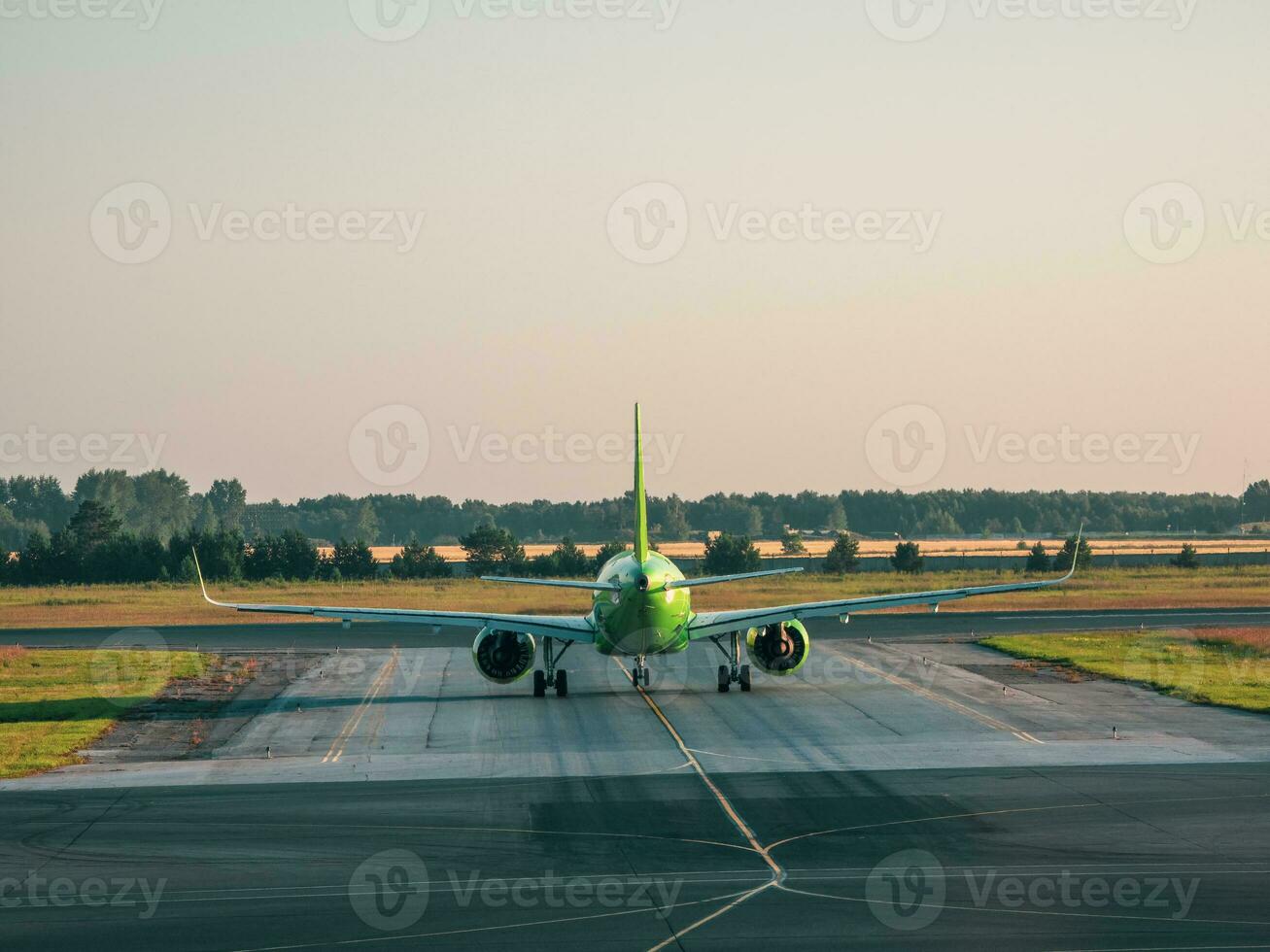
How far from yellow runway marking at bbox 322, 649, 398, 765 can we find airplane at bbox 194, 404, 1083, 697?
286cm

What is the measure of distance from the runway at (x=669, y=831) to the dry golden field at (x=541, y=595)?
46.2 metres

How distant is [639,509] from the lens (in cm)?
4725

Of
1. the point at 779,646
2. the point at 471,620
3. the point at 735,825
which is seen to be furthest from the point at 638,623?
the point at 735,825

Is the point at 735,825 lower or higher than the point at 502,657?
lower

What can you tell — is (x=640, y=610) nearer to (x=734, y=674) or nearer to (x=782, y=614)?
(x=782, y=614)

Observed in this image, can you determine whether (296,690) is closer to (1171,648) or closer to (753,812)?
(753,812)


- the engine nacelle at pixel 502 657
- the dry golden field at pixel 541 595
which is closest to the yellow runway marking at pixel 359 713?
the engine nacelle at pixel 502 657

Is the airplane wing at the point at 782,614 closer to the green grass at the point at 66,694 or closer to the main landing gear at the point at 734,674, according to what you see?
the main landing gear at the point at 734,674

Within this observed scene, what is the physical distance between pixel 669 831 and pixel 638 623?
1789cm

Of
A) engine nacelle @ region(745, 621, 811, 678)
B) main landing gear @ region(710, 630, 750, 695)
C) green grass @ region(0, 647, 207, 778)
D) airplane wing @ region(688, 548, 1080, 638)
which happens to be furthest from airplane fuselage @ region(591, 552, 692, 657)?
green grass @ region(0, 647, 207, 778)

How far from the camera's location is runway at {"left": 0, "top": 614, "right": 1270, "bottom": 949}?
20.7m

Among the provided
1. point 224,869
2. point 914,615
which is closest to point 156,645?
point 914,615

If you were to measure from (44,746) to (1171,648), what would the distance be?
147 ft

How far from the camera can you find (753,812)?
28.4 meters
